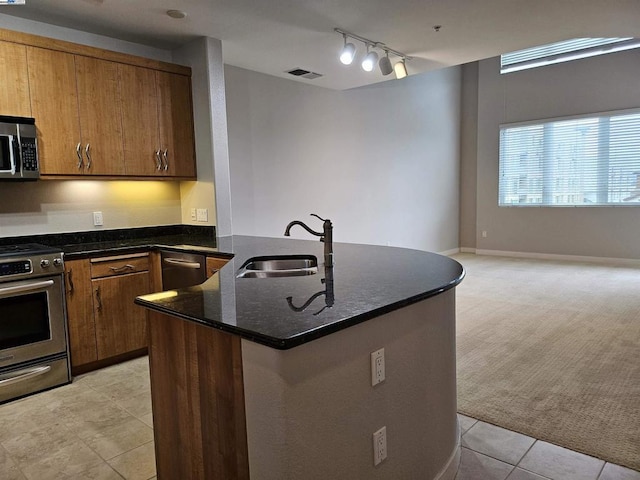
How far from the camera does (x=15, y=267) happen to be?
2.73 metres

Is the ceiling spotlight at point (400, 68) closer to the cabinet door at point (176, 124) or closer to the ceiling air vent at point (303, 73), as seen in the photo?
the ceiling air vent at point (303, 73)

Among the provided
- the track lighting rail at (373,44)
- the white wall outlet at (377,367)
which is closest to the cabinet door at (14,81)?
the track lighting rail at (373,44)

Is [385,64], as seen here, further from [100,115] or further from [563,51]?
[563,51]

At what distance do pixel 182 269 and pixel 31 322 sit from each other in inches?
39.7

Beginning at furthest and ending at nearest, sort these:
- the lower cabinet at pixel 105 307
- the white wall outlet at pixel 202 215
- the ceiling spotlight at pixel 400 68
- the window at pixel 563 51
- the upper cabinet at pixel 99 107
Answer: the window at pixel 563 51
the ceiling spotlight at pixel 400 68
the white wall outlet at pixel 202 215
the lower cabinet at pixel 105 307
the upper cabinet at pixel 99 107

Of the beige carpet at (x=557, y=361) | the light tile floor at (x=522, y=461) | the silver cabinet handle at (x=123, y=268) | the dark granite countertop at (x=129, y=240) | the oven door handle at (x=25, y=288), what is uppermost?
the dark granite countertop at (x=129, y=240)

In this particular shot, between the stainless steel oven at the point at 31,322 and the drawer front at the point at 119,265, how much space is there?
266 millimetres

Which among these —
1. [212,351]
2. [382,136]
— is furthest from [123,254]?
[382,136]

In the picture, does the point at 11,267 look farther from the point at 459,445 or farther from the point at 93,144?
the point at 459,445

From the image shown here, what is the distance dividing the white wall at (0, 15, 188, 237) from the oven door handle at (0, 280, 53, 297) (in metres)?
0.70

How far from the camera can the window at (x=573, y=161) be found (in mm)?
6863

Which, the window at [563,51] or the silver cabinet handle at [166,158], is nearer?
the silver cabinet handle at [166,158]

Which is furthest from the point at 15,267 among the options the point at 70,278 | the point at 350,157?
the point at 350,157

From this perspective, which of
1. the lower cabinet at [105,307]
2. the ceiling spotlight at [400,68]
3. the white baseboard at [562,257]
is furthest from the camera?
the white baseboard at [562,257]
